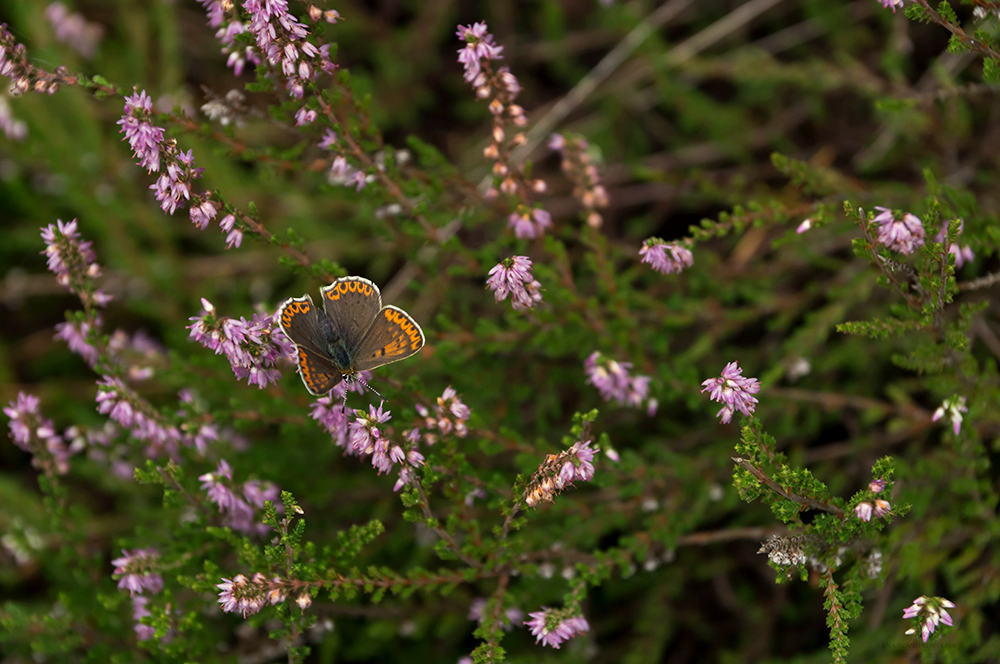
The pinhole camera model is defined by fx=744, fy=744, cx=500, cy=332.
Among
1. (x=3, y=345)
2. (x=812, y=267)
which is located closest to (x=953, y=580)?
(x=812, y=267)

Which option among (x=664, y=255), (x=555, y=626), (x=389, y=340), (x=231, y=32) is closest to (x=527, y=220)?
(x=664, y=255)

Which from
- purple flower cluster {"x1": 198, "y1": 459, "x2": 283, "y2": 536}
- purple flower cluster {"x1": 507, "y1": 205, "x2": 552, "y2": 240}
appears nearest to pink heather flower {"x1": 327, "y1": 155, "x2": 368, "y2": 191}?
purple flower cluster {"x1": 507, "y1": 205, "x2": 552, "y2": 240}

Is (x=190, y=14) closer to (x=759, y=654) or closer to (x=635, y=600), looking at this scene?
(x=635, y=600)

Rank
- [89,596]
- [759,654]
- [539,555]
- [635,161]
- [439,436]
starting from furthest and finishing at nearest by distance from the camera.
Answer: [635,161] → [759,654] → [89,596] → [539,555] → [439,436]

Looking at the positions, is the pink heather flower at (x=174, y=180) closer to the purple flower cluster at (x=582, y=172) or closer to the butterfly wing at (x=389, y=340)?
the butterfly wing at (x=389, y=340)

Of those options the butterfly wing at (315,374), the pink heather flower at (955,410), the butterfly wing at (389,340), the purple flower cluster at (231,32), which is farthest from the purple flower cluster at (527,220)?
the pink heather flower at (955,410)
